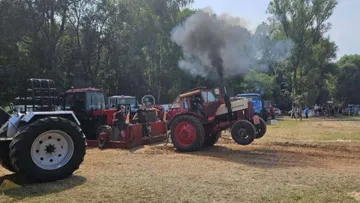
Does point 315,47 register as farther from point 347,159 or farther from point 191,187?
point 191,187

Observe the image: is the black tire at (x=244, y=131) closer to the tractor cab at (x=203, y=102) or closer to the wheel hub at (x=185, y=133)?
the tractor cab at (x=203, y=102)

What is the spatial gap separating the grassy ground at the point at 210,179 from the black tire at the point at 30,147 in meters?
0.20

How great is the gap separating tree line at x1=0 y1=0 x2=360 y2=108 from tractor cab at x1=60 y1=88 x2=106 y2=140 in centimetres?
887

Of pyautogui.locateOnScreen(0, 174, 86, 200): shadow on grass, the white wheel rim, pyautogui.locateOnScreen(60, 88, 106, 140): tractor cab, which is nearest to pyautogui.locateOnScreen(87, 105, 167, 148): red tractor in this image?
pyautogui.locateOnScreen(60, 88, 106, 140): tractor cab

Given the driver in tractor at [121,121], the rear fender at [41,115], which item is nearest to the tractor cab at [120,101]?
the driver in tractor at [121,121]

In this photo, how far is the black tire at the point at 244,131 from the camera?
11.2 metres

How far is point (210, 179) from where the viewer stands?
23.2ft

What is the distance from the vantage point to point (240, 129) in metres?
11.3

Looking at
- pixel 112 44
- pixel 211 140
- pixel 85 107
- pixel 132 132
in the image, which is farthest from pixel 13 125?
pixel 112 44

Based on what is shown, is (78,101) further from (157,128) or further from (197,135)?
(197,135)

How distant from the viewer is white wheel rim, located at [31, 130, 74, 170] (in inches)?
266

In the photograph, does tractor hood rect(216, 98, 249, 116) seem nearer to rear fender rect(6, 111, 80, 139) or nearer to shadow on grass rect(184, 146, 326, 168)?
shadow on grass rect(184, 146, 326, 168)

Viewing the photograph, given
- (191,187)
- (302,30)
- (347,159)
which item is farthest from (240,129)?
(302,30)

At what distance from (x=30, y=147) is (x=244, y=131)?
6.49m
